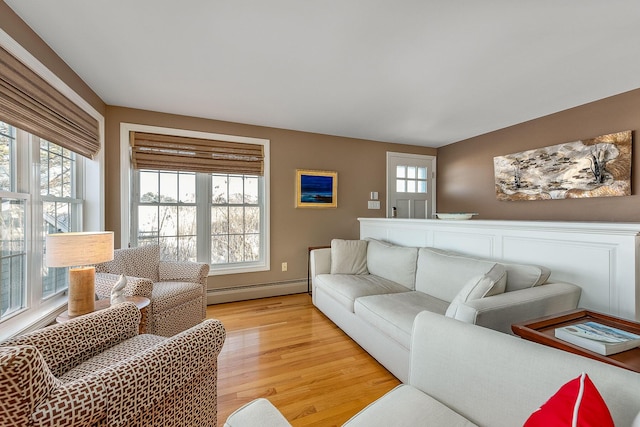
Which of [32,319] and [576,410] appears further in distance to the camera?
[32,319]

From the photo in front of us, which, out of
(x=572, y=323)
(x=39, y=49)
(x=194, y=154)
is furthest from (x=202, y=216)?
(x=572, y=323)

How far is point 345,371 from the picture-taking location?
2.03 metres

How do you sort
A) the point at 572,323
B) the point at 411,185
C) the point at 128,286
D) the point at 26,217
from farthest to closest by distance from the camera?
1. the point at 411,185
2. the point at 128,286
3. the point at 26,217
4. the point at 572,323

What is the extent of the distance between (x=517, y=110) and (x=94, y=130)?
4286mm

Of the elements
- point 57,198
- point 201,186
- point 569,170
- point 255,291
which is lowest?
point 255,291

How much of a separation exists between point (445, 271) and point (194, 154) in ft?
9.64

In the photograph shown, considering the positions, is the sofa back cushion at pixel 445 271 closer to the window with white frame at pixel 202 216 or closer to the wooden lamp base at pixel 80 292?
the window with white frame at pixel 202 216

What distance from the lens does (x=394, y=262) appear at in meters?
2.87

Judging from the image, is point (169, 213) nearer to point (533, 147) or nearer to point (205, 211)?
point (205, 211)

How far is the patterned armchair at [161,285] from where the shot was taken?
85.5 inches

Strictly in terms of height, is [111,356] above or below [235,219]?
below

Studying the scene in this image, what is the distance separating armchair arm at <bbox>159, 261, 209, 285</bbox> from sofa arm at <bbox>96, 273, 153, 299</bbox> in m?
0.54

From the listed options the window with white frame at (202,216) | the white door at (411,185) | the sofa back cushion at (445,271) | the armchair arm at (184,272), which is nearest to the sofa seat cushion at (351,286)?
the sofa back cushion at (445,271)

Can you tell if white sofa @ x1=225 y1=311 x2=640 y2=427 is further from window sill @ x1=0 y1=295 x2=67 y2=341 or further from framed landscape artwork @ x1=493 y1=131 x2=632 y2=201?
framed landscape artwork @ x1=493 y1=131 x2=632 y2=201
